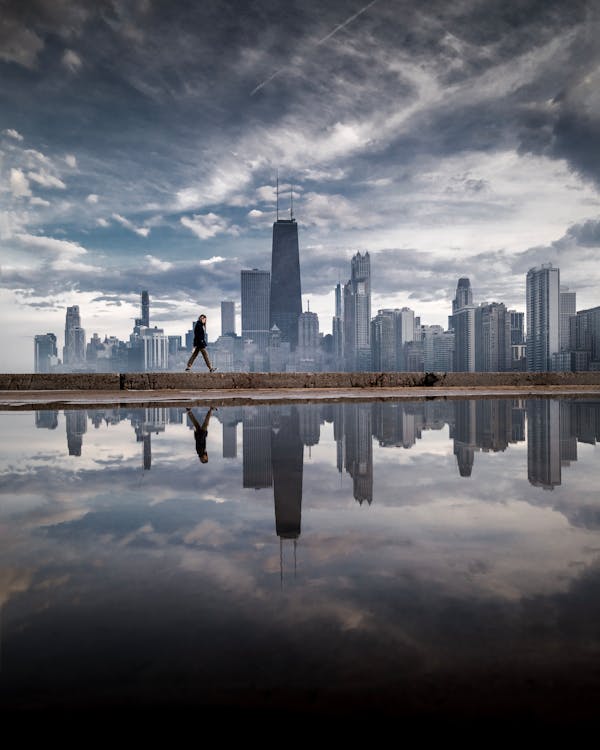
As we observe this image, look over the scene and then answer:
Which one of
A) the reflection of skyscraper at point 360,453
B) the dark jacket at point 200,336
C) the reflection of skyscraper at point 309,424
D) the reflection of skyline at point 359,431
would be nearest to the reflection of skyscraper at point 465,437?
the reflection of skyline at point 359,431

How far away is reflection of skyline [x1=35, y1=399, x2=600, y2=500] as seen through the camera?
4.45 m

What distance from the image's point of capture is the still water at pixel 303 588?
1.43 metres

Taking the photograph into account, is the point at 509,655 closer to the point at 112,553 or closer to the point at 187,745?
the point at 187,745

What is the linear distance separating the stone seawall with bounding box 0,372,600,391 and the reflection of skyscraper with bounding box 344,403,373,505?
8.15 metres

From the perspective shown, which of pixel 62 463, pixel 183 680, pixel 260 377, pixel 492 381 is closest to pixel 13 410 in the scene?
pixel 62 463

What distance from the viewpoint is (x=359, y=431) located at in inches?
282

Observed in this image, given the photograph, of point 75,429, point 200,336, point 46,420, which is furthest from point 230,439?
point 200,336

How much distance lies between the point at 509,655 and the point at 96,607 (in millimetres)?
1437

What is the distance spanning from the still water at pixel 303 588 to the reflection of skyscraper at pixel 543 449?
5 centimetres

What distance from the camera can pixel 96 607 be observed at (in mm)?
1934

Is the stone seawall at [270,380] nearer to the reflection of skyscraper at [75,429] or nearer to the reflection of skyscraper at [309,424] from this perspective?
the reflection of skyscraper at [75,429]

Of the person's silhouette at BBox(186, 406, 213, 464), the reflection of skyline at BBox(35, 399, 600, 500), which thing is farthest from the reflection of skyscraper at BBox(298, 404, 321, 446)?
the person's silhouette at BBox(186, 406, 213, 464)

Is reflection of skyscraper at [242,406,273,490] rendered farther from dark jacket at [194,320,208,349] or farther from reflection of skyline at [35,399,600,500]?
dark jacket at [194,320,208,349]

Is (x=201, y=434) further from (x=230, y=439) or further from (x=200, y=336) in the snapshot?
(x=200, y=336)
